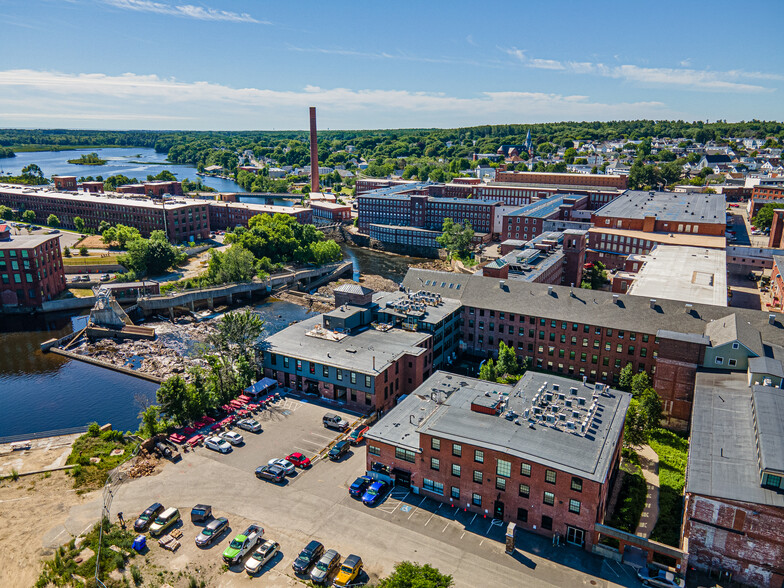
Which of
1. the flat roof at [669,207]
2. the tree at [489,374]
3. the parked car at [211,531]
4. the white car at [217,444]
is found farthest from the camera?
the flat roof at [669,207]

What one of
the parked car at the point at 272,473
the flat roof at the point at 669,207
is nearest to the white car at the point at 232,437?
the parked car at the point at 272,473

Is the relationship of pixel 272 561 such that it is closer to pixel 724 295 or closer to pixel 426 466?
pixel 426 466

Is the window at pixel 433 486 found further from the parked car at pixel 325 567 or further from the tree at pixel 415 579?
the tree at pixel 415 579

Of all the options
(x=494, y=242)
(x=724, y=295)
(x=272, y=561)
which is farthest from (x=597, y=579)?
(x=494, y=242)

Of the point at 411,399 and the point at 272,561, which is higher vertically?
the point at 411,399

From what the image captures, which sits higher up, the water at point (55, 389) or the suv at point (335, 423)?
the suv at point (335, 423)

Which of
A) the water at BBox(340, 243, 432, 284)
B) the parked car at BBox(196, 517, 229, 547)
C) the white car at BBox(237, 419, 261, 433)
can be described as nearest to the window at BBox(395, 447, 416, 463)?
the parked car at BBox(196, 517, 229, 547)

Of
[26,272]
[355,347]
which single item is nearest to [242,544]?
[355,347]
